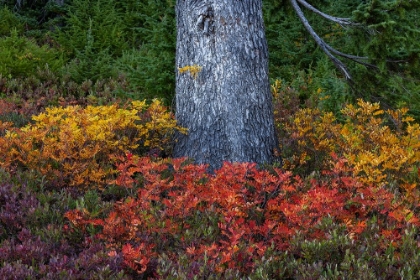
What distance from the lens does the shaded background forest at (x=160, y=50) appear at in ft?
17.6

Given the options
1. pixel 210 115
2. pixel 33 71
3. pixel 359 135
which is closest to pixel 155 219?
pixel 210 115

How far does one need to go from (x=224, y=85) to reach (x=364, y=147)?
1565 millimetres

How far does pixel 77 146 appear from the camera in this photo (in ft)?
15.6

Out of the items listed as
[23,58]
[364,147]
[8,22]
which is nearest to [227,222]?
[364,147]

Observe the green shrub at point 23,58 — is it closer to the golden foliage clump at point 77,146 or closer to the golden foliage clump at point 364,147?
the golden foliage clump at point 77,146

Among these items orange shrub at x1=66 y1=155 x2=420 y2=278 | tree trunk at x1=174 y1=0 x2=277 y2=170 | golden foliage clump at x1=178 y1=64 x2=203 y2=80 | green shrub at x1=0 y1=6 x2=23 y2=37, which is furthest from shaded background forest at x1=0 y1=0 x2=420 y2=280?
green shrub at x1=0 y1=6 x2=23 y2=37

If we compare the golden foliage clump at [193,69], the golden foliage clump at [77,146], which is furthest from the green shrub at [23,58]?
the golden foliage clump at [193,69]

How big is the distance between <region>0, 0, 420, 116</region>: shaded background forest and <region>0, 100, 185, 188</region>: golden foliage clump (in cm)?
202

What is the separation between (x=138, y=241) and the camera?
11.0ft

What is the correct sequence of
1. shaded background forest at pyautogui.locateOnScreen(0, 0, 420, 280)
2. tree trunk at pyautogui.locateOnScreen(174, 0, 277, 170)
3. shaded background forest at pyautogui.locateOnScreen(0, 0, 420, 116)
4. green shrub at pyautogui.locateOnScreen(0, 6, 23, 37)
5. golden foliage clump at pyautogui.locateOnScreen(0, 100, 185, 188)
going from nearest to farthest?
shaded background forest at pyautogui.locateOnScreen(0, 0, 420, 280) → golden foliage clump at pyautogui.locateOnScreen(0, 100, 185, 188) → tree trunk at pyautogui.locateOnScreen(174, 0, 277, 170) → shaded background forest at pyautogui.locateOnScreen(0, 0, 420, 116) → green shrub at pyautogui.locateOnScreen(0, 6, 23, 37)

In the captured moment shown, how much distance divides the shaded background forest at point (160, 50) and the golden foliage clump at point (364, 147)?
0.65m

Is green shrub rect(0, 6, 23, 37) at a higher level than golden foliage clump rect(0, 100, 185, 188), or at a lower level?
higher

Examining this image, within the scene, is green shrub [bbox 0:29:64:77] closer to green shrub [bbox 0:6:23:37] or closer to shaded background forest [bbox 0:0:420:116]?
shaded background forest [bbox 0:0:420:116]

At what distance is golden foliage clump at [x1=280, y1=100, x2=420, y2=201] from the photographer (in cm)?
417
